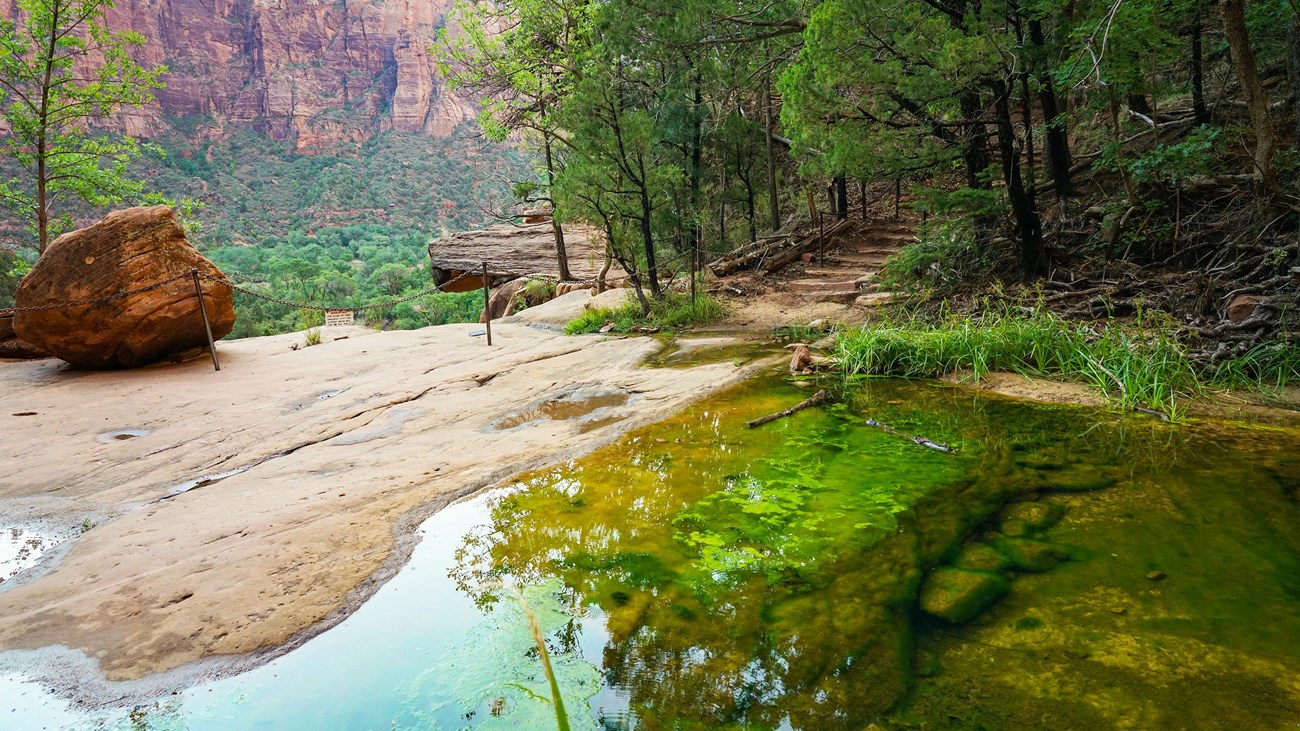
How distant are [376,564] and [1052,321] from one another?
5.27m

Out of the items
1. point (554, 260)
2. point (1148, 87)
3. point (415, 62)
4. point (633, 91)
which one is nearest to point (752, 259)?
point (633, 91)

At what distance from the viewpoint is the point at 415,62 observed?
256 feet

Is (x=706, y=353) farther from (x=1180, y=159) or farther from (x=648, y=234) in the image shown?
(x=1180, y=159)

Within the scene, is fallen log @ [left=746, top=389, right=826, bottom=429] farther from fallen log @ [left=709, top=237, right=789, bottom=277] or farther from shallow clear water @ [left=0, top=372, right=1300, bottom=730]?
fallen log @ [left=709, top=237, right=789, bottom=277]

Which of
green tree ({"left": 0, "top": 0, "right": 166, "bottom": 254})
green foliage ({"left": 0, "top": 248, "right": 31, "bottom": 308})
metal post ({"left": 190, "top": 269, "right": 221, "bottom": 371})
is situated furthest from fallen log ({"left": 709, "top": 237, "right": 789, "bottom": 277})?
green foliage ({"left": 0, "top": 248, "right": 31, "bottom": 308})

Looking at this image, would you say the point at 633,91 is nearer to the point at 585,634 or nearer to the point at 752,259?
the point at 752,259

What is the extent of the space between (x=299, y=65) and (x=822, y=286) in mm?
89114

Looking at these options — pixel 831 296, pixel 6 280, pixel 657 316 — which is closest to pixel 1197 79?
pixel 831 296

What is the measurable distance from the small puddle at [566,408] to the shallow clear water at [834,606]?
5.14 feet

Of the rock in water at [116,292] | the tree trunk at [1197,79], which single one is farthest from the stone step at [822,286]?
the rock in water at [116,292]

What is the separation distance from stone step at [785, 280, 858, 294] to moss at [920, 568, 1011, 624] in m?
7.88

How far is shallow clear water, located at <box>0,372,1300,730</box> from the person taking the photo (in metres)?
1.54

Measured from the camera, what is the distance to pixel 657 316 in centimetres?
938

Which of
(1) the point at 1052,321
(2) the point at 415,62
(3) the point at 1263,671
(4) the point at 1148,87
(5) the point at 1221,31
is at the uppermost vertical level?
(2) the point at 415,62
